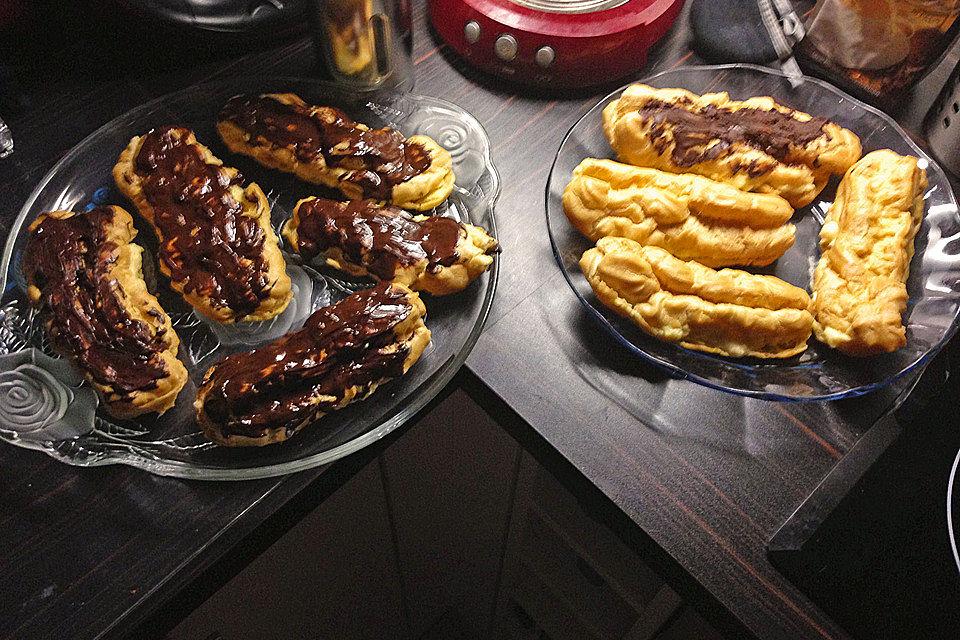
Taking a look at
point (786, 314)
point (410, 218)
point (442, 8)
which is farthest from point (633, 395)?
point (442, 8)

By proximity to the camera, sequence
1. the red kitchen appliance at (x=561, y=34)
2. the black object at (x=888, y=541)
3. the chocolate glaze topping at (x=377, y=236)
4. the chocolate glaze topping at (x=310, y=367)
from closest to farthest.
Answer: the black object at (x=888, y=541) < the chocolate glaze topping at (x=310, y=367) < the chocolate glaze topping at (x=377, y=236) < the red kitchen appliance at (x=561, y=34)

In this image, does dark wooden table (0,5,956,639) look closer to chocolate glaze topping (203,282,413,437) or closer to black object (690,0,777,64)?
chocolate glaze topping (203,282,413,437)

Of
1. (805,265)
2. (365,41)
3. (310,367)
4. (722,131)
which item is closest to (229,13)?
(365,41)

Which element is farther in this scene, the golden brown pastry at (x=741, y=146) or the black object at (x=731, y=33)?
the black object at (x=731, y=33)

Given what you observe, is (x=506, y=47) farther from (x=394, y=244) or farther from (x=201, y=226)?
(x=201, y=226)

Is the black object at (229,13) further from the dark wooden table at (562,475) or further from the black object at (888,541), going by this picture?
the black object at (888,541)

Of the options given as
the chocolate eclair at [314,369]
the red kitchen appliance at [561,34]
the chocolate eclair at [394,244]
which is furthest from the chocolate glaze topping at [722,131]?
the chocolate eclair at [314,369]

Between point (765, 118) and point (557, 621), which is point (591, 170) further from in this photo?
point (557, 621)
